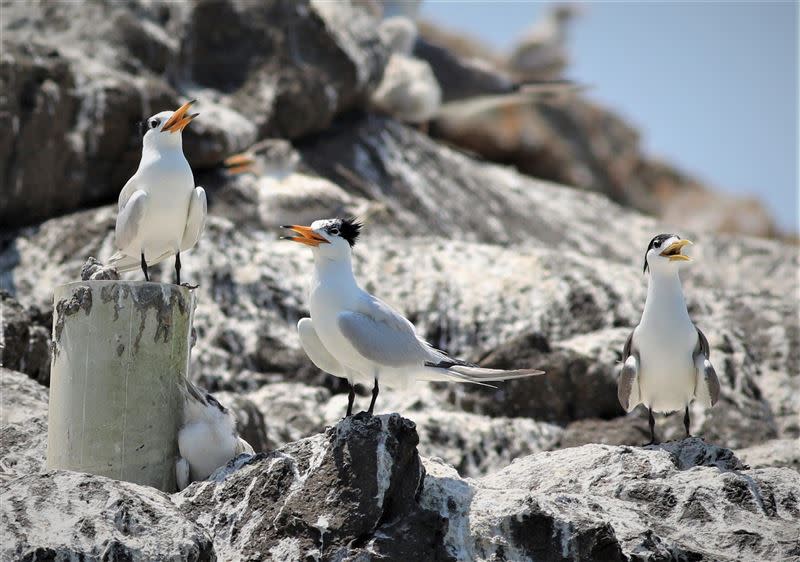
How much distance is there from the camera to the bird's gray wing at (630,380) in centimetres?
798

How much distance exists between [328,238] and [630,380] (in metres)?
2.39

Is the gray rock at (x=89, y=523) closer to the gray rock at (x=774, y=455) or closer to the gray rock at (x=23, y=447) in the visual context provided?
the gray rock at (x=23, y=447)

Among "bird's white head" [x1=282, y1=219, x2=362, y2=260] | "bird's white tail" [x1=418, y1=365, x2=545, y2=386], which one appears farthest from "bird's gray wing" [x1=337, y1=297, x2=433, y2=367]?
"bird's white head" [x1=282, y1=219, x2=362, y2=260]

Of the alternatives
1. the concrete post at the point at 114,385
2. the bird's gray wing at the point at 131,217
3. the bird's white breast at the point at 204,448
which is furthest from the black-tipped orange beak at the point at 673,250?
the bird's gray wing at the point at 131,217

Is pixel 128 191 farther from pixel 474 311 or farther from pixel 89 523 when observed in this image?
pixel 474 311

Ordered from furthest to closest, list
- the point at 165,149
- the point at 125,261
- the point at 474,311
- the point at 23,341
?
the point at 474,311
the point at 23,341
the point at 125,261
the point at 165,149

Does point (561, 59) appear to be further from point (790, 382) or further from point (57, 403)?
point (57, 403)

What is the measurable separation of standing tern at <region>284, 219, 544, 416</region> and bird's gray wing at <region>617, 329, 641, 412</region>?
4.34 feet

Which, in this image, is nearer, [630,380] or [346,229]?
[346,229]

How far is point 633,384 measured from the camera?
7.99 metres

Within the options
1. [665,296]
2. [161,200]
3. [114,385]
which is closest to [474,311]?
[665,296]

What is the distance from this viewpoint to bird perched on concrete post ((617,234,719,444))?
7.87 meters

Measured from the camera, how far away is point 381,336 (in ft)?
22.5

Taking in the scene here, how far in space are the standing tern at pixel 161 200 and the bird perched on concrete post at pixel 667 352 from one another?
121 inches
